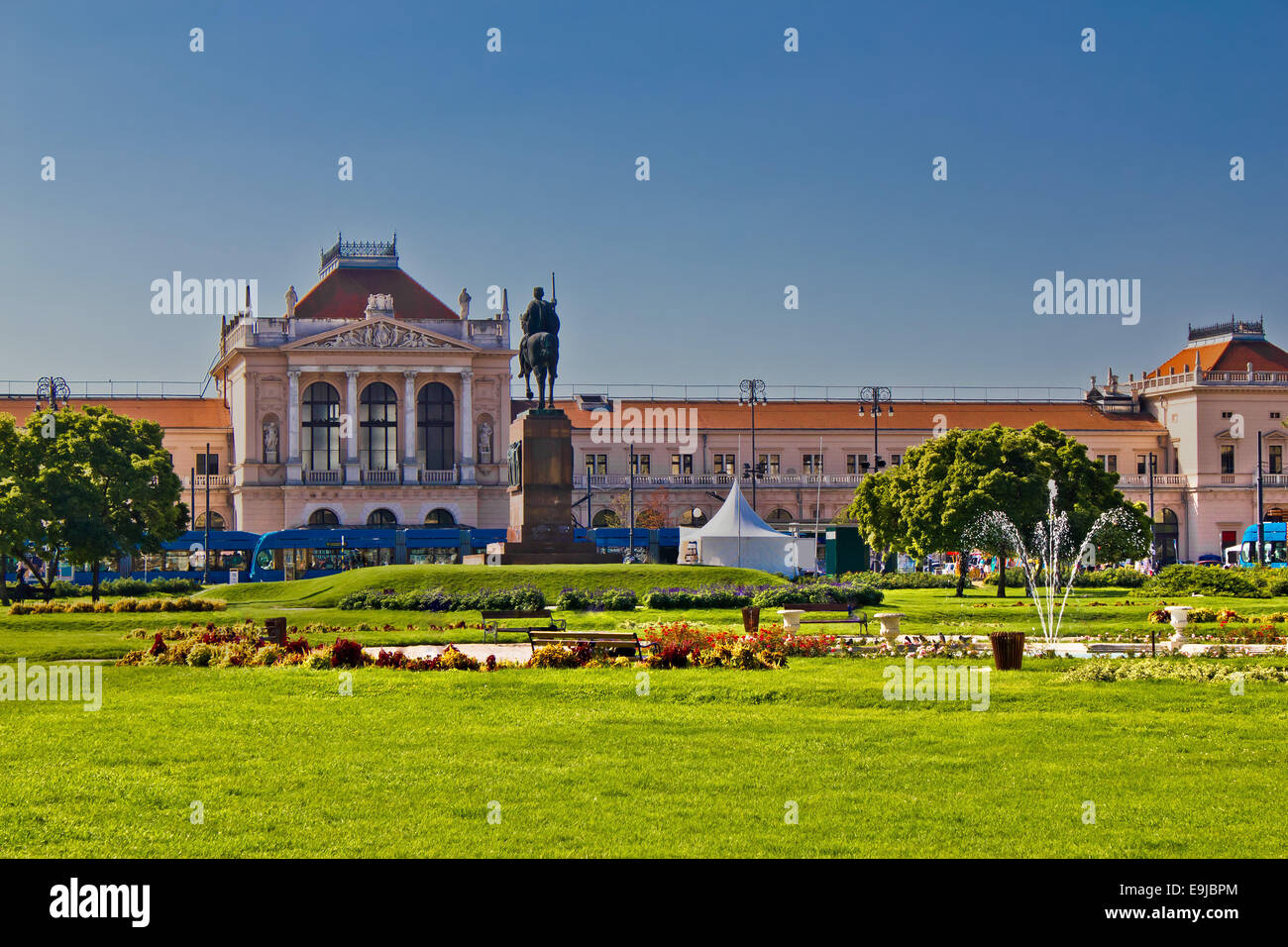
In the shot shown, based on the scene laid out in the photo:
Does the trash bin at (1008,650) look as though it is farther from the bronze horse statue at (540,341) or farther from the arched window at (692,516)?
the arched window at (692,516)

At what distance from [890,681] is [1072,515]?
34205 mm

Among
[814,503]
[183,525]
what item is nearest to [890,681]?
[183,525]

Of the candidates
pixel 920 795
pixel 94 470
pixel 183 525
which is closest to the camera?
pixel 920 795

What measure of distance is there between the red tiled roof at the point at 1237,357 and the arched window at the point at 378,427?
60.4 meters

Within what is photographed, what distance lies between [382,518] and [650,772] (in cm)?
8315

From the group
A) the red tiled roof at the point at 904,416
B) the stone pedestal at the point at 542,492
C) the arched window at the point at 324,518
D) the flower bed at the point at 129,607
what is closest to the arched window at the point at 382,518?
the arched window at the point at 324,518

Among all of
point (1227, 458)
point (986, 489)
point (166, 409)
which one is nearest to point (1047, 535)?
point (986, 489)

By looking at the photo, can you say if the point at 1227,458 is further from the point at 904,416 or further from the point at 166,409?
the point at 166,409

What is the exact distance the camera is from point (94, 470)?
167 ft

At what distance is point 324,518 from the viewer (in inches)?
3686

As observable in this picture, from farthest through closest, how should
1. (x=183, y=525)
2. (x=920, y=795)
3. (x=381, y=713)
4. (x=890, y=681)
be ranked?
(x=183, y=525), (x=890, y=681), (x=381, y=713), (x=920, y=795)

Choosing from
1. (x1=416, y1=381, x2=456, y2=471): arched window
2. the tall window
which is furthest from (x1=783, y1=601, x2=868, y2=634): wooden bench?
the tall window
